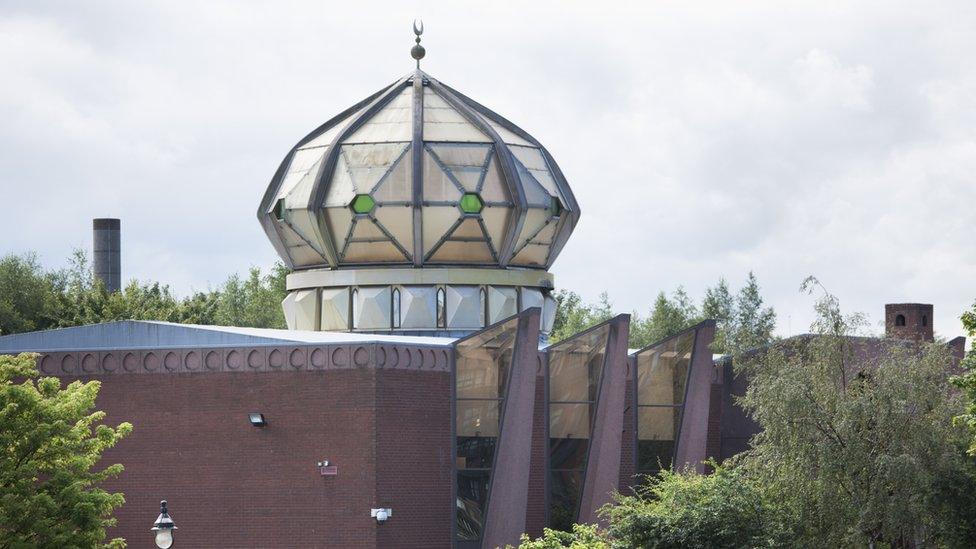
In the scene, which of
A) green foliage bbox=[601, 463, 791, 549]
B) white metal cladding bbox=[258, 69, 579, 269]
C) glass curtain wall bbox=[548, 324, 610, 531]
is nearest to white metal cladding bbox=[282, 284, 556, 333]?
white metal cladding bbox=[258, 69, 579, 269]

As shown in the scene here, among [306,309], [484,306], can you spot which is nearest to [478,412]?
[484,306]

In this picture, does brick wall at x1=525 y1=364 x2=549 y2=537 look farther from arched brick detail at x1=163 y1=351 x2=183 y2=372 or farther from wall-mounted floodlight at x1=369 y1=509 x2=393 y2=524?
arched brick detail at x1=163 y1=351 x2=183 y2=372

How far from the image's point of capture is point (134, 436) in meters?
37.5

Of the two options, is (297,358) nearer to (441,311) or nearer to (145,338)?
(145,338)

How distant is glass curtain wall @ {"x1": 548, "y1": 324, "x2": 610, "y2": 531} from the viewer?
42812mm

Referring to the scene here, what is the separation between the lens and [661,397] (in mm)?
46750

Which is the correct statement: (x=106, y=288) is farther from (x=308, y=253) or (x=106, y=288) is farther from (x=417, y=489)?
(x=417, y=489)

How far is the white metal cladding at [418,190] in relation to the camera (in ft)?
148

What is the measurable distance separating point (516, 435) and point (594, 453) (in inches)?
149

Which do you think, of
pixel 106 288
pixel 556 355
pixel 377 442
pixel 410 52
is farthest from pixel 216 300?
pixel 377 442

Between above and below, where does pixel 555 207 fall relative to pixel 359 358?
above

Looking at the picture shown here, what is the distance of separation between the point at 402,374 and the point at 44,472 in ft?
26.5

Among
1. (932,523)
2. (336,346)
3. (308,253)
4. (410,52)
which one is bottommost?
(932,523)

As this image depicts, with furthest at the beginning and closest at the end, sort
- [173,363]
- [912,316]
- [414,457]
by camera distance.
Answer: [912,316]
[414,457]
[173,363]
